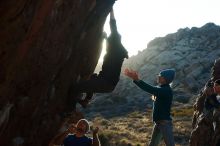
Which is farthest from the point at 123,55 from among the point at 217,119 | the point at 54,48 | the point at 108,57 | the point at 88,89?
the point at 217,119

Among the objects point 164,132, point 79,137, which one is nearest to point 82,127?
point 79,137

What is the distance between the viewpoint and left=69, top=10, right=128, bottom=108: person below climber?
1062 centimetres

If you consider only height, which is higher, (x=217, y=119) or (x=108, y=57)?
(x=108, y=57)

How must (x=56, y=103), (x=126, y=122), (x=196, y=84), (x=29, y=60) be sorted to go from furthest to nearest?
(x=196, y=84) → (x=126, y=122) → (x=56, y=103) → (x=29, y=60)

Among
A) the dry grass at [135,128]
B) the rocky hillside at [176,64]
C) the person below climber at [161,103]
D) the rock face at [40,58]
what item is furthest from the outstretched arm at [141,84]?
the rocky hillside at [176,64]

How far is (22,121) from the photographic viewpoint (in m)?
9.34

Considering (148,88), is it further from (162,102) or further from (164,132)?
(164,132)

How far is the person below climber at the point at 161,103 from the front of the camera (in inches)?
416

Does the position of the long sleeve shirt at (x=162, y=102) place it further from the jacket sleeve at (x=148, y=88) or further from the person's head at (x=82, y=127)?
the person's head at (x=82, y=127)

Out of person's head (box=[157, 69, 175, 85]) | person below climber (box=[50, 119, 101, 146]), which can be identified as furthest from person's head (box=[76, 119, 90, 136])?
person's head (box=[157, 69, 175, 85])

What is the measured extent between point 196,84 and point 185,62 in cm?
1458

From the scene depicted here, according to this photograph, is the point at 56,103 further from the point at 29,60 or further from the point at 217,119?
the point at 217,119

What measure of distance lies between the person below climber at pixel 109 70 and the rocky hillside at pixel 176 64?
67.6m

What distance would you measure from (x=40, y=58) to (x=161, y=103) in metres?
Result: 3.41
